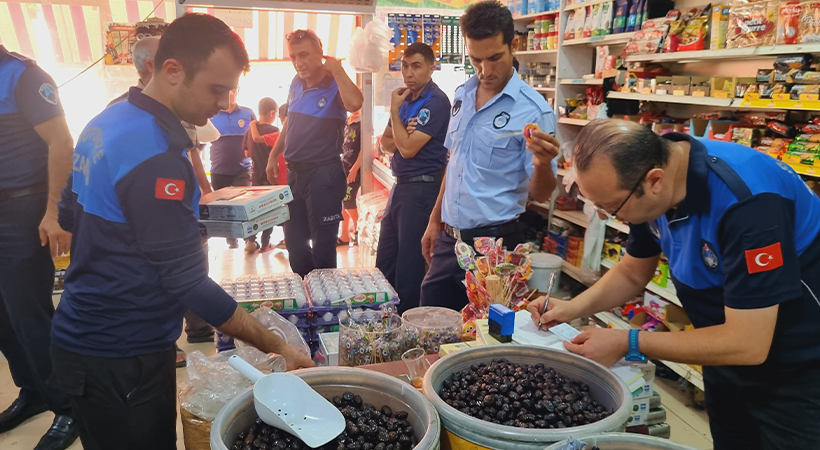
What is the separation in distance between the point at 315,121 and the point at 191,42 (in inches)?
98.7

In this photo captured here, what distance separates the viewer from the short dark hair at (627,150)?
1372 millimetres

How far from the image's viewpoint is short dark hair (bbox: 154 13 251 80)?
1562 millimetres

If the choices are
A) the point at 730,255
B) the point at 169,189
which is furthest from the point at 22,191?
the point at 730,255

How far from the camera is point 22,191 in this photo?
2.70 m

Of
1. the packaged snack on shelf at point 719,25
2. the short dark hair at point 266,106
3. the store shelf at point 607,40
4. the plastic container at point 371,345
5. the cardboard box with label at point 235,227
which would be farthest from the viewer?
the short dark hair at point 266,106

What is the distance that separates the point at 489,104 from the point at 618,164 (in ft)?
4.57

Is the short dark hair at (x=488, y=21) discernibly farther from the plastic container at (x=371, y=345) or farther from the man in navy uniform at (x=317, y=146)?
the man in navy uniform at (x=317, y=146)

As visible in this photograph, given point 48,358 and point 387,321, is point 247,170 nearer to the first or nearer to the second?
point 48,358

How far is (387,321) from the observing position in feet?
6.85

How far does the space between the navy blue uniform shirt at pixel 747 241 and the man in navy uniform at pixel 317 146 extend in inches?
111

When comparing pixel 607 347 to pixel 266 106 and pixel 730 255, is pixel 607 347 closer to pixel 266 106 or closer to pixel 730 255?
pixel 730 255

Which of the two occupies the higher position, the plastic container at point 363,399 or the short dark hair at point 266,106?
the short dark hair at point 266,106

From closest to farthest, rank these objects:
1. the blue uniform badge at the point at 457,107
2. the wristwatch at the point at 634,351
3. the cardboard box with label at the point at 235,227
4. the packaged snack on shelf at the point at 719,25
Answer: the wristwatch at the point at 634,351 → the cardboard box with label at the point at 235,227 → the blue uniform badge at the point at 457,107 → the packaged snack on shelf at the point at 719,25

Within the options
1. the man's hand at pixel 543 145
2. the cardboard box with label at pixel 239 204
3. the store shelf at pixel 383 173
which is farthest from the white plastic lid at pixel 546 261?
the cardboard box with label at pixel 239 204
